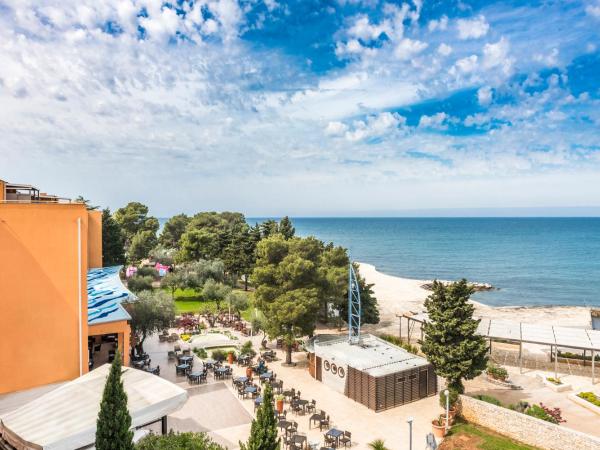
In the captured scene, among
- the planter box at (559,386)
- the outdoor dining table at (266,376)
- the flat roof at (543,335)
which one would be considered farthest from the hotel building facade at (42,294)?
the planter box at (559,386)

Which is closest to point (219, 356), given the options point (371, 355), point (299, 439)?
point (371, 355)

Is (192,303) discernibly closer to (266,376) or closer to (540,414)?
(266,376)

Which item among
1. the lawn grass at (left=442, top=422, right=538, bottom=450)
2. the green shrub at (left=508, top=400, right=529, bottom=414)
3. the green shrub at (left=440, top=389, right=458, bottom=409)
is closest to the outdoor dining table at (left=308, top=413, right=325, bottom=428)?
the lawn grass at (left=442, top=422, right=538, bottom=450)

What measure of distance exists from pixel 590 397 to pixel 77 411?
20.9m

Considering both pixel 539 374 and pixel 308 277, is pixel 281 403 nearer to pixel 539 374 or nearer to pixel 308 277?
pixel 308 277

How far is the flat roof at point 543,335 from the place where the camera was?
21031mm

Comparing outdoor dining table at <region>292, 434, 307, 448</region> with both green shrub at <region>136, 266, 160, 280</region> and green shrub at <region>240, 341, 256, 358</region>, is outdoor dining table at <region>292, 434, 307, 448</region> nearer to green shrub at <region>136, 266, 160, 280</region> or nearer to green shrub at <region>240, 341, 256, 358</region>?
green shrub at <region>240, 341, 256, 358</region>

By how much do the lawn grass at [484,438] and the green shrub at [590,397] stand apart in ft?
18.9

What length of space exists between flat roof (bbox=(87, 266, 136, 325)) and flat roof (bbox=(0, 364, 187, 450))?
3682 millimetres

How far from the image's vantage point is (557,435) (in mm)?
14188

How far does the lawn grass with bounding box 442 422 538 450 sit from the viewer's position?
14531mm

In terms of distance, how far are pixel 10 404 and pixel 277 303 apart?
1250 cm

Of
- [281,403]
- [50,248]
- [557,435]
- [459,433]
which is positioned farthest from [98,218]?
[557,435]

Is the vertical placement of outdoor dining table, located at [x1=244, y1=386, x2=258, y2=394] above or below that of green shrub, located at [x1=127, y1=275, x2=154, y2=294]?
below
